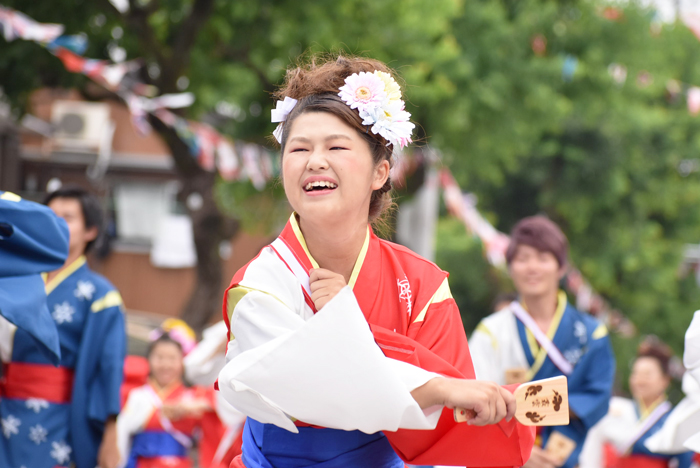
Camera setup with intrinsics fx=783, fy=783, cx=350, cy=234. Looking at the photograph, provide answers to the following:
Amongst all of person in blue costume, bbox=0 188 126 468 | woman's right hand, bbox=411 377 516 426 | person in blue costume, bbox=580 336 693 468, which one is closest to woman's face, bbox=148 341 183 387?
person in blue costume, bbox=0 188 126 468

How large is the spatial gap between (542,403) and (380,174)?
78cm

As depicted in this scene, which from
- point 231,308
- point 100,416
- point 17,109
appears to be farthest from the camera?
point 17,109

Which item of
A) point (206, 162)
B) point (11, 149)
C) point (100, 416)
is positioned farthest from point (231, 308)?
point (11, 149)

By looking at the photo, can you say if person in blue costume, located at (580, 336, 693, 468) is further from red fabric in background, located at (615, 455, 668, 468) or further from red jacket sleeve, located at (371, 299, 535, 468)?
red jacket sleeve, located at (371, 299, 535, 468)

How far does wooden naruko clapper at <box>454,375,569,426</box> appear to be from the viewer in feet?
5.69

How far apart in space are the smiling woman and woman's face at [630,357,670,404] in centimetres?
405

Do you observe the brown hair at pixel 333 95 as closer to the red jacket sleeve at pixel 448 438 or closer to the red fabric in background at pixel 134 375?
the red jacket sleeve at pixel 448 438

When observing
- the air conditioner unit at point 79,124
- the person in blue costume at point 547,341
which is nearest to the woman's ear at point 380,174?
the person in blue costume at point 547,341

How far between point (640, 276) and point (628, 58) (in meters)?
4.20

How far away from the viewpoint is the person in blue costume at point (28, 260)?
106 inches

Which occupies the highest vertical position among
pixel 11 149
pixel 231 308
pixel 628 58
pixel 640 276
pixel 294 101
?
pixel 628 58

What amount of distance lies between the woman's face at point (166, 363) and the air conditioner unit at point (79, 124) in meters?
11.2

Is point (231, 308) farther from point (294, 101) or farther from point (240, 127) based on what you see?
point (240, 127)

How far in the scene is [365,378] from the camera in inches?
65.8
